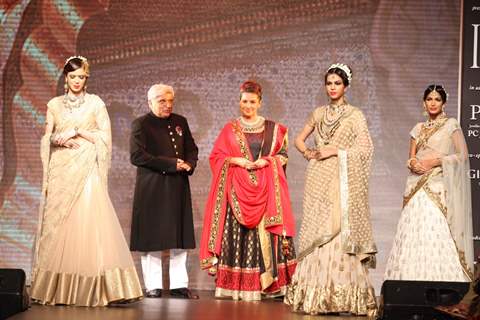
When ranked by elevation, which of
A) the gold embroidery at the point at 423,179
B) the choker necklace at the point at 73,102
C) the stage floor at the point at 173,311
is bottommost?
the stage floor at the point at 173,311

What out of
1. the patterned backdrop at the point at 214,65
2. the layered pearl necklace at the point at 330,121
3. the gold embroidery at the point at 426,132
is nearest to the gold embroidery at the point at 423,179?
the gold embroidery at the point at 426,132

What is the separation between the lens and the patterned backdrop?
878 cm

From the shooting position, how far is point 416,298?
5602mm

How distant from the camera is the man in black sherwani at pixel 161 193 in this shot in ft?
25.7

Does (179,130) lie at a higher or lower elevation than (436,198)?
higher

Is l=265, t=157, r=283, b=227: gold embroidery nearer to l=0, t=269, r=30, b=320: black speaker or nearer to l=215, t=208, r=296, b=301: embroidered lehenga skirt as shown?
l=215, t=208, r=296, b=301: embroidered lehenga skirt

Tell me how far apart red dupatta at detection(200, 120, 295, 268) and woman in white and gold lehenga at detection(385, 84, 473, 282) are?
97 cm

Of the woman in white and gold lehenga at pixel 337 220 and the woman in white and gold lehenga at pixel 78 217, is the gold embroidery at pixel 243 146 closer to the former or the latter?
the woman in white and gold lehenga at pixel 337 220

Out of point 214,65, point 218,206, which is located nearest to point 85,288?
point 218,206

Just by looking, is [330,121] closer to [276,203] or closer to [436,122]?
[436,122]

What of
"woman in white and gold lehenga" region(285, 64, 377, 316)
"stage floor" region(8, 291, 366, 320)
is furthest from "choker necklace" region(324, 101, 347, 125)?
"stage floor" region(8, 291, 366, 320)

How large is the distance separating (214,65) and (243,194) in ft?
5.50

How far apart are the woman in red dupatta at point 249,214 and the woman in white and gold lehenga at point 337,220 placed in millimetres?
659

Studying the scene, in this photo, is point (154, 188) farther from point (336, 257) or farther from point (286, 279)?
point (336, 257)
